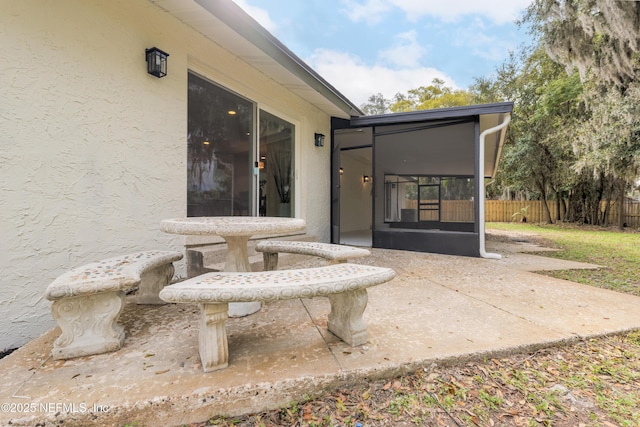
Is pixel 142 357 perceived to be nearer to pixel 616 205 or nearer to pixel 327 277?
pixel 327 277

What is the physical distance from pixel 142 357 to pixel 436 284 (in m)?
2.60

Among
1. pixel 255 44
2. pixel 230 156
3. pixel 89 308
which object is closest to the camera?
pixel 89 308

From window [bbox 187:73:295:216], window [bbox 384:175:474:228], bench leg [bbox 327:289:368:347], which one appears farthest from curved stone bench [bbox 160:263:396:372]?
window [bbox 384:175:474:228]

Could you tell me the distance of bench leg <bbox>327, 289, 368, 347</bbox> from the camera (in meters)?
1.64

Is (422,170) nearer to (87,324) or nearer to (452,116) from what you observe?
(452,116)

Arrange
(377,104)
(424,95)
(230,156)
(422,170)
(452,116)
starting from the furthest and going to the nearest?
(377,104) < (424,95) < (422,170) < (452,116) < (230,156)

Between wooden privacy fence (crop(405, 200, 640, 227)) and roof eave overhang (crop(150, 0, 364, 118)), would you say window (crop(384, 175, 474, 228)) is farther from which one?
roof eave overhang (crop(150, 0, 364, 118))

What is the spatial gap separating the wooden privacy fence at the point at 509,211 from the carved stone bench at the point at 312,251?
808cm

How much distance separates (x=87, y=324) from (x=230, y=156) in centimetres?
245

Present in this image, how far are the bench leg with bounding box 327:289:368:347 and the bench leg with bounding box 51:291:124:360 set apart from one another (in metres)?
1.26

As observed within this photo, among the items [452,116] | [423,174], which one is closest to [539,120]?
[423,174]

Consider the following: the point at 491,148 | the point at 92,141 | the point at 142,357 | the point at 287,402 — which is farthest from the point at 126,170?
the point at 491,148

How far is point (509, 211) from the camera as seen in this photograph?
16031 mm

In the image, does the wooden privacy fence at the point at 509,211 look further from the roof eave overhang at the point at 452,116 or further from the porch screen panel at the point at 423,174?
the roof eave overhang at the point at 452,116
